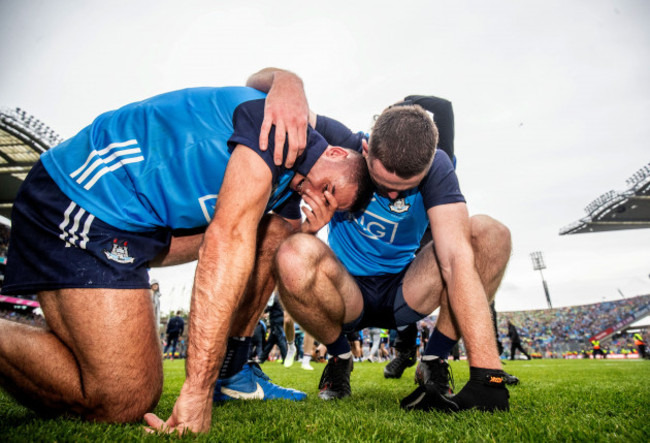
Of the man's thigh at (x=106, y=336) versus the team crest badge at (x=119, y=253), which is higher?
the team crest badge at (x=119, y=253)

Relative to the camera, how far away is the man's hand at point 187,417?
1.34m

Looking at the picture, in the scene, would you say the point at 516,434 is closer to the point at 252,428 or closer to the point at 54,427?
the point at 252,428

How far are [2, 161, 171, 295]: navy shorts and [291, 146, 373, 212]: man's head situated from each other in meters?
1.12

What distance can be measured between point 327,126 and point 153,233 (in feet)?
A: 4.85

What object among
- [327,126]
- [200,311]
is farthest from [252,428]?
[327,126]

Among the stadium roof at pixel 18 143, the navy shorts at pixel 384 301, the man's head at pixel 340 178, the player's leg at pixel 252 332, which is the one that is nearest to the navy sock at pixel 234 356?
the player's leg at pixel 252 332

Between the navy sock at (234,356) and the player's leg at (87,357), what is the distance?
1.34ft

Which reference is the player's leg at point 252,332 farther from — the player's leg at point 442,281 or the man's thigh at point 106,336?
the player's leg at point 442,281

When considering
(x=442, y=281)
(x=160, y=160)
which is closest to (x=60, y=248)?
(x=160, y=160)

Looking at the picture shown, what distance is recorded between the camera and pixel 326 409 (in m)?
1.94

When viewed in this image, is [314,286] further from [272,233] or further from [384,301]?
[384,301]

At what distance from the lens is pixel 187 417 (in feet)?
4.46

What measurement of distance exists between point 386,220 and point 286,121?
138cm

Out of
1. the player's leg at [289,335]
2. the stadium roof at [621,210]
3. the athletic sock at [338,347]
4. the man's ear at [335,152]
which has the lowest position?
the player's leg at [289,335]
